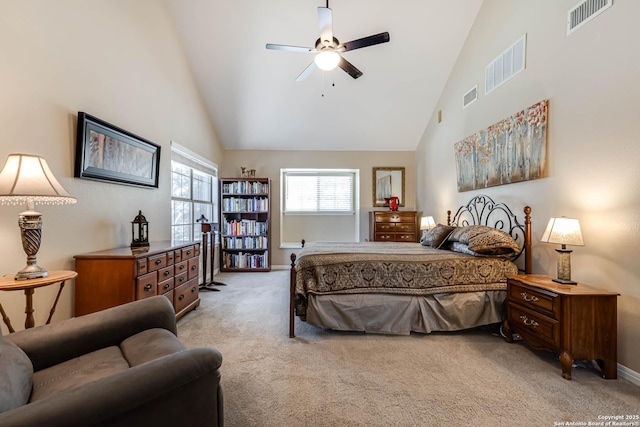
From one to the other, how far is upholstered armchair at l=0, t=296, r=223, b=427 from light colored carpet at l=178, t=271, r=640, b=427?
2.25 feet

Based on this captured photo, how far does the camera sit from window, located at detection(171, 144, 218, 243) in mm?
4168

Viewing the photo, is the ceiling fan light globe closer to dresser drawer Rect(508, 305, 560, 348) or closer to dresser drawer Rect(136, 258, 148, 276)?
dresser drawer Rect(136, 258, 148, 276)

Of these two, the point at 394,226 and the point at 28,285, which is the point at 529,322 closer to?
the point at 394,226

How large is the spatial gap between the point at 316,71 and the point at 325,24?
1.88 m

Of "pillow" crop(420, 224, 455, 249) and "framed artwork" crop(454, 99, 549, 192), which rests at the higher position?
"framed artwork" crop(454, 99, 549, 192)

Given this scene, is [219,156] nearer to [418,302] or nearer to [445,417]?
[418,302]

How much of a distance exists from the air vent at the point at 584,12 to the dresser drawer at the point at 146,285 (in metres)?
4.27

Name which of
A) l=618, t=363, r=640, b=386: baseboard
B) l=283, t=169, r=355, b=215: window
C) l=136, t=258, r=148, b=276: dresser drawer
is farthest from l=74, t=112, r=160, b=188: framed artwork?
l=618, t=363, r=640, b=386: baseboard

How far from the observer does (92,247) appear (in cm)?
246

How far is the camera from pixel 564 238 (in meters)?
2.20

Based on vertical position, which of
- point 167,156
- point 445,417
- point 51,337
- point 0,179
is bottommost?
point 445,417

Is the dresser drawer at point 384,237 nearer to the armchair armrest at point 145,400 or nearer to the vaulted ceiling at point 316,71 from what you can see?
the vaulted ceiling at point 316,71

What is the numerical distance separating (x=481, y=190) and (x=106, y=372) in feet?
13.6

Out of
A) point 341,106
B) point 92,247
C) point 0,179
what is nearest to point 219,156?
point 341,106
